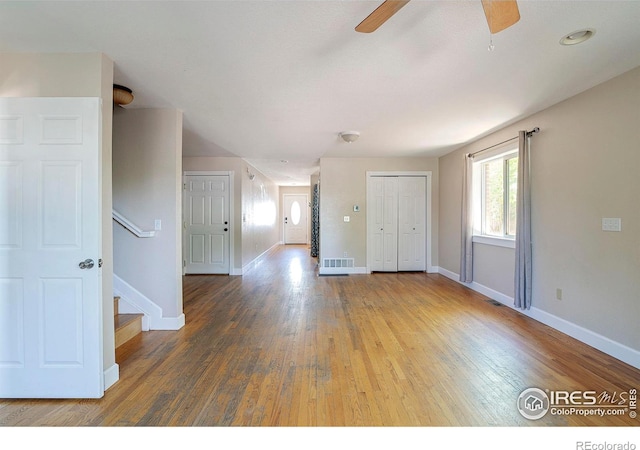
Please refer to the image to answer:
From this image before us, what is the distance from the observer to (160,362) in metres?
2.33

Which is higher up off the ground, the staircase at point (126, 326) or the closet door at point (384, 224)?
the closet door at point (384, 224)

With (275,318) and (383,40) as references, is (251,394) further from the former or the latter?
(383,40)

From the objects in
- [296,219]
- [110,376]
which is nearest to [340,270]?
[110,376]

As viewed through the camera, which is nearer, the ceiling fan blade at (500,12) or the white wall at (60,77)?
the ceiling fan blade at (500,12)

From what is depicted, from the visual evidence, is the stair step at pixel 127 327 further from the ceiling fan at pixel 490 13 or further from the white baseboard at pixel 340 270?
the white baseboard at pixel 340 270

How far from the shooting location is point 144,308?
3.00 metres

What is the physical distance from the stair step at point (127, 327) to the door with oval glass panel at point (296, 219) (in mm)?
8589

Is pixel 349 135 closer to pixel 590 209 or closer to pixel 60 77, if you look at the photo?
pixel 590 209

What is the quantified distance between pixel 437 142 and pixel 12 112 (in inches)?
185

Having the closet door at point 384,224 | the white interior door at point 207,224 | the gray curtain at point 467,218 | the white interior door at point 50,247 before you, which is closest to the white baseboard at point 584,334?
the gray curtain at point 467,218

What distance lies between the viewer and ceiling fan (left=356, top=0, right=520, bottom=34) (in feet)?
4.28

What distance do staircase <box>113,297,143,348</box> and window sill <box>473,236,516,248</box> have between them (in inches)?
175

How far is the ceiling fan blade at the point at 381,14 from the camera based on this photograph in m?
1.29

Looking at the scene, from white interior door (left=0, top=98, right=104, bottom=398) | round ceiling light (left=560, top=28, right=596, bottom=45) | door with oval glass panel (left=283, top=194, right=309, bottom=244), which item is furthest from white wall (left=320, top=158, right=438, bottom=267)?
door with oval glass panel (left=283, top=194, right=309, bottom=244)
